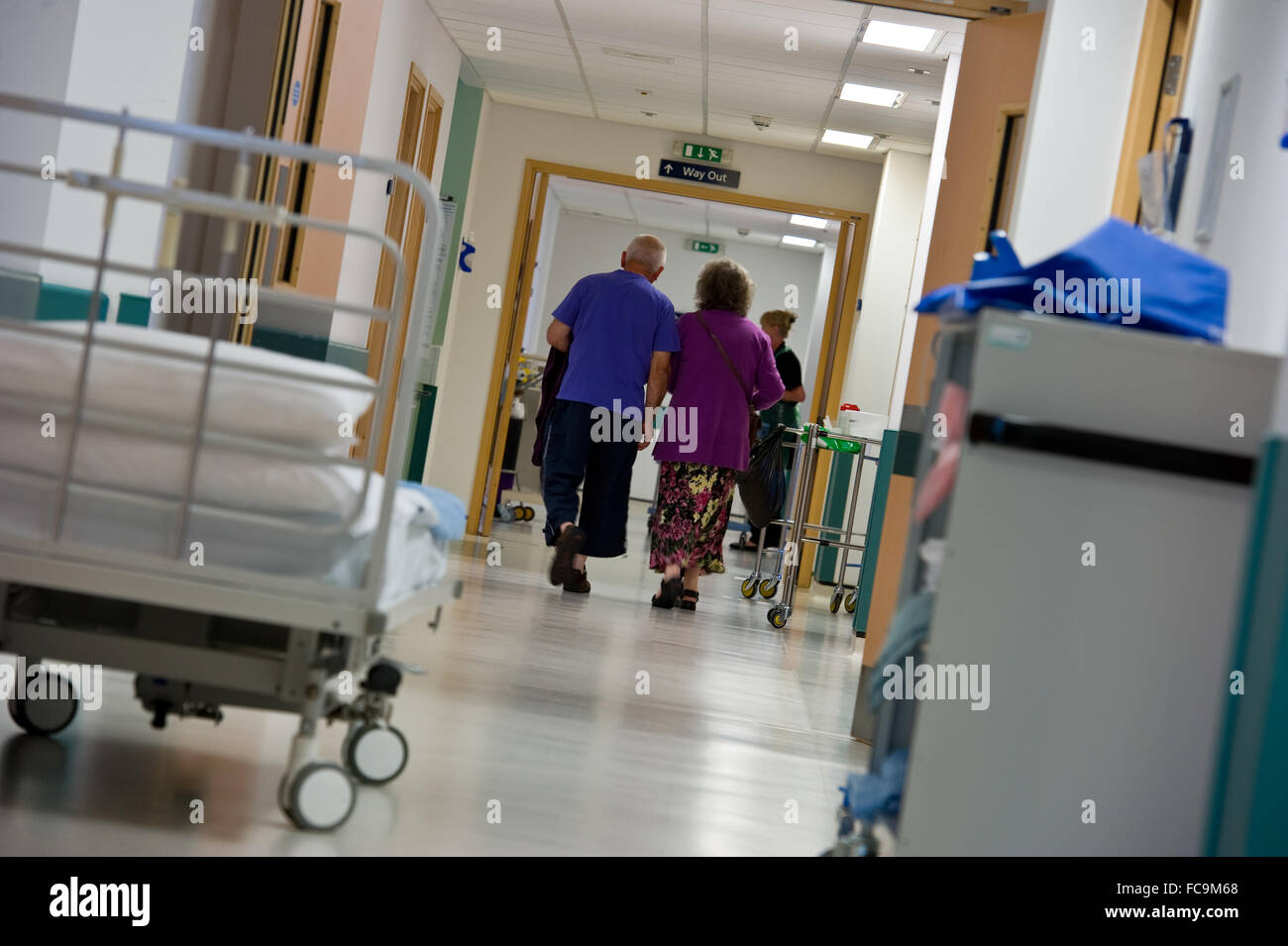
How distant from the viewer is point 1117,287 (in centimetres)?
206

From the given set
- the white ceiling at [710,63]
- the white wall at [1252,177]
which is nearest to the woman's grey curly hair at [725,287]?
the white ceiling at [710,63]

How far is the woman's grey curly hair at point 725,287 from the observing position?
20.5ft

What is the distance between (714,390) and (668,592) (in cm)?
100

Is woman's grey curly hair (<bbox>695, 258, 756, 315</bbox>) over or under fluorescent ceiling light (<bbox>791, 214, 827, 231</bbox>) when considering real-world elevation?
under

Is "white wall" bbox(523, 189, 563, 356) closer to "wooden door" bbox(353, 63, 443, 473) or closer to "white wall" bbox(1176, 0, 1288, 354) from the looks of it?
"wooden door" bbox(353, 63, 443, 473)

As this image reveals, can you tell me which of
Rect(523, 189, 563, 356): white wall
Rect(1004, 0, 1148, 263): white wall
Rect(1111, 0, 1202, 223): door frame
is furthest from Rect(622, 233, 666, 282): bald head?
Rect(523, 189, 563, 356): white wall

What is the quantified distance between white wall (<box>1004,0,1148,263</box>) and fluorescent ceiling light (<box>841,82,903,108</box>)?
12.1 ft

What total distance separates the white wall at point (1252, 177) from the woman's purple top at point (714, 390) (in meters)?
3.44

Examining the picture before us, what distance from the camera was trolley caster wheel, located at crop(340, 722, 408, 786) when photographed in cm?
253

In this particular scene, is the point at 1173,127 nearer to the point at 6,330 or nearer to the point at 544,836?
the point at 544,836

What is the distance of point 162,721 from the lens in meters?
2.38

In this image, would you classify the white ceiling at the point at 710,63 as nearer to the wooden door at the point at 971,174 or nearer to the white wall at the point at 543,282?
the wooden door at the point at 971,174

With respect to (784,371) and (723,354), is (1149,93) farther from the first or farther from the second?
(784,371)
